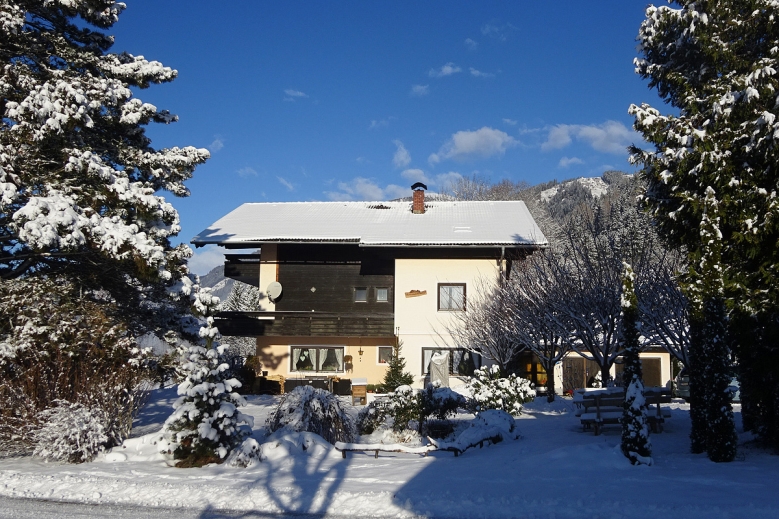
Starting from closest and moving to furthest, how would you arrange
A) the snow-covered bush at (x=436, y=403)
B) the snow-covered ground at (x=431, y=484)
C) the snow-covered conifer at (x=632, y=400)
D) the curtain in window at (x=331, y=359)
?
the snow-covered ground at (x=431, y=484)
the snow-covered conifer at (x=632, y=400)
the snow-covered bush at (x=436, y=403)
the curtain in window at (x=331, y=359)

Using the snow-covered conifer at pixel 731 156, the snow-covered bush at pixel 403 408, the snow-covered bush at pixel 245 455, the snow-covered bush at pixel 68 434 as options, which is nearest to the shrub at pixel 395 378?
the snow-covered bush at pixel 403 408

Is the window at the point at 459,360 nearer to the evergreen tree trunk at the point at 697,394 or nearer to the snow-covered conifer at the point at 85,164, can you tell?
the snow-covered conifer at the point at 85,164

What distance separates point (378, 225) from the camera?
26062mm

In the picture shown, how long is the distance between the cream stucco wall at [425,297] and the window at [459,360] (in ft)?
0.70

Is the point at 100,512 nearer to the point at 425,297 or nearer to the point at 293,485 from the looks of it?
the point at 293,485

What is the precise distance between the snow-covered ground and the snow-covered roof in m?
12.8

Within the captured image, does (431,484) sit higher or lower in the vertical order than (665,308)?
lower

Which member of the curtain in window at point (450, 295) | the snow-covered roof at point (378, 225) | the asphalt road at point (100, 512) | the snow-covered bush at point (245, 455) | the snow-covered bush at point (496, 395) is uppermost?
the snow-covered roof at point (378, 225)

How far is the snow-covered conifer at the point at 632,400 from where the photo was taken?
866cm

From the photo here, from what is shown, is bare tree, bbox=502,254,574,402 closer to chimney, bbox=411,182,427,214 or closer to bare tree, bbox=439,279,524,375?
bare tree, bbox=439,279,524,375

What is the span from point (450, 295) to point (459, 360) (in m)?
2.66

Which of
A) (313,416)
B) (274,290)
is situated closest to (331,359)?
(274,290)

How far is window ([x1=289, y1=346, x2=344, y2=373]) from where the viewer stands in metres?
25.1

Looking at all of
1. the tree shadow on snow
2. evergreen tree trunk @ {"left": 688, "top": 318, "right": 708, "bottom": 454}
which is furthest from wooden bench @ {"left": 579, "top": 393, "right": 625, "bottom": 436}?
the tree shadow on snow
